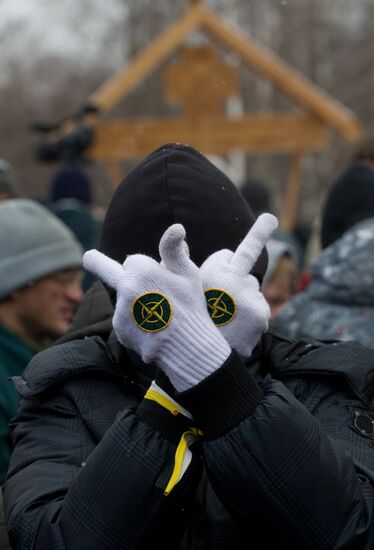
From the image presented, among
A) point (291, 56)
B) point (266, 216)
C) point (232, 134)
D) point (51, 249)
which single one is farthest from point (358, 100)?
point (266, 216)

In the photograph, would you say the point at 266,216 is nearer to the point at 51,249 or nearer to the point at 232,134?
the point at 51,249

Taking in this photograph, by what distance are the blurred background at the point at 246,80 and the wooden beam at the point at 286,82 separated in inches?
417

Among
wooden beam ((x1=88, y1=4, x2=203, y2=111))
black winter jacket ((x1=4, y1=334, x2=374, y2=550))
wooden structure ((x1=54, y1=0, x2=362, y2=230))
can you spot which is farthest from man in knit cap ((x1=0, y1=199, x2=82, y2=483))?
wooden beam ((x1=88, y1=4, x2=203, y2=111))

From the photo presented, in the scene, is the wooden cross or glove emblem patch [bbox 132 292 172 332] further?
the wooden cross

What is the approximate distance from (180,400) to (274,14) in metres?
21.2

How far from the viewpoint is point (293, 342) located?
5.96 feet

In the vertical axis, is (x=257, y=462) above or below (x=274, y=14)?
above

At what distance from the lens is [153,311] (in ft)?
4.72

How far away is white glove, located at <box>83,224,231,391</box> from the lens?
1439 millimetres

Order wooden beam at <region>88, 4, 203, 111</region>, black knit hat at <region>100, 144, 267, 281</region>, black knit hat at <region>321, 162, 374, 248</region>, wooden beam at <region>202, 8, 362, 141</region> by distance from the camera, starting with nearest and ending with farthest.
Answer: black knit hat at <region>100, 144, 267, 281</region> → black knit hat at <region>321, 162, 374, 248</region> → wooden beam at <region>202, 8, 362, 141</region> → wooden beam at <region>88, 4, 203, 111</region>

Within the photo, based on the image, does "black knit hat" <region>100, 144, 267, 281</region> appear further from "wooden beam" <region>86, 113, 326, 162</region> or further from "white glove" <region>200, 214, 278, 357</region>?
"wooden beam" <region>86, 113, 326, 162</region>

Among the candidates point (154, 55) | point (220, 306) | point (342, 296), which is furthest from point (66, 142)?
point (220, 306)

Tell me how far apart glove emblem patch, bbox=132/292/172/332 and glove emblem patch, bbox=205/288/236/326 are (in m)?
0.08

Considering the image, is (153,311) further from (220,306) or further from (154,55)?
(154,55)
